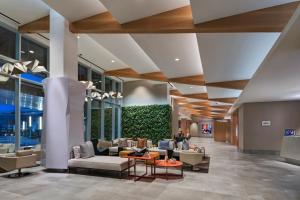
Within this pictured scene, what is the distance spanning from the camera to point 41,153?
7.76 m

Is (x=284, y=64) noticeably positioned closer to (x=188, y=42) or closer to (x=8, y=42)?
(x=188, y=42)

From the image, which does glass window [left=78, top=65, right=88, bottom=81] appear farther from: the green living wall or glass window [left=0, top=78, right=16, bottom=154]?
the green living wall

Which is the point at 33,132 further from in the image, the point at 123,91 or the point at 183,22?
the point at 123,91

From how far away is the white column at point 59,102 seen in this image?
276 inches

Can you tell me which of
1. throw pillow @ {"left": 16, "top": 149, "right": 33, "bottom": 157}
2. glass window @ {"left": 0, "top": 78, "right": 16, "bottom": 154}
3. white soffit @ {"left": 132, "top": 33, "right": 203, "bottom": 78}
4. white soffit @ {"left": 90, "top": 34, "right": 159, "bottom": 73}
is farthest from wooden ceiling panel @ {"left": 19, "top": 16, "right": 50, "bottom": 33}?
throw pillow @ {"left": 16, "top": 149, "right": 33, "bottom": 157}

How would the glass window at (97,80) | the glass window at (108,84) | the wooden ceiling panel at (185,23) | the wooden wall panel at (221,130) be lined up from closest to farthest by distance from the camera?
the wooden ceiling panel at (185,23) < the glass window at (97,80) < the glass window at (108,84) < the wooden wall panel at (221,130)

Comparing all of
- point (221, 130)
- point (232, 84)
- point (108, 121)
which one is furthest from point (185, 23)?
point (221, 130)

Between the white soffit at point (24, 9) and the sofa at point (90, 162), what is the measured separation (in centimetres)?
440

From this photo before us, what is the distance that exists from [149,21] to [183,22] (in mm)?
863

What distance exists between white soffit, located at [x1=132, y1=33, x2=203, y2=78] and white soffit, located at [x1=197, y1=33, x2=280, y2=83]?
0.59 meters

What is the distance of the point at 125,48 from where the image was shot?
Answer: 340 inches

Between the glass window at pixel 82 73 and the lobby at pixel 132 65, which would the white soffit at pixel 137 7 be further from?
the glass window at pixel 82 73

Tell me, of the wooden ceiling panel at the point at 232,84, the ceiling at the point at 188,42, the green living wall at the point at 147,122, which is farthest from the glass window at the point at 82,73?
the wooden ceiling panel at the point at 232,84

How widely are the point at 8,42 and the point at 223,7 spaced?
7.00 metres
